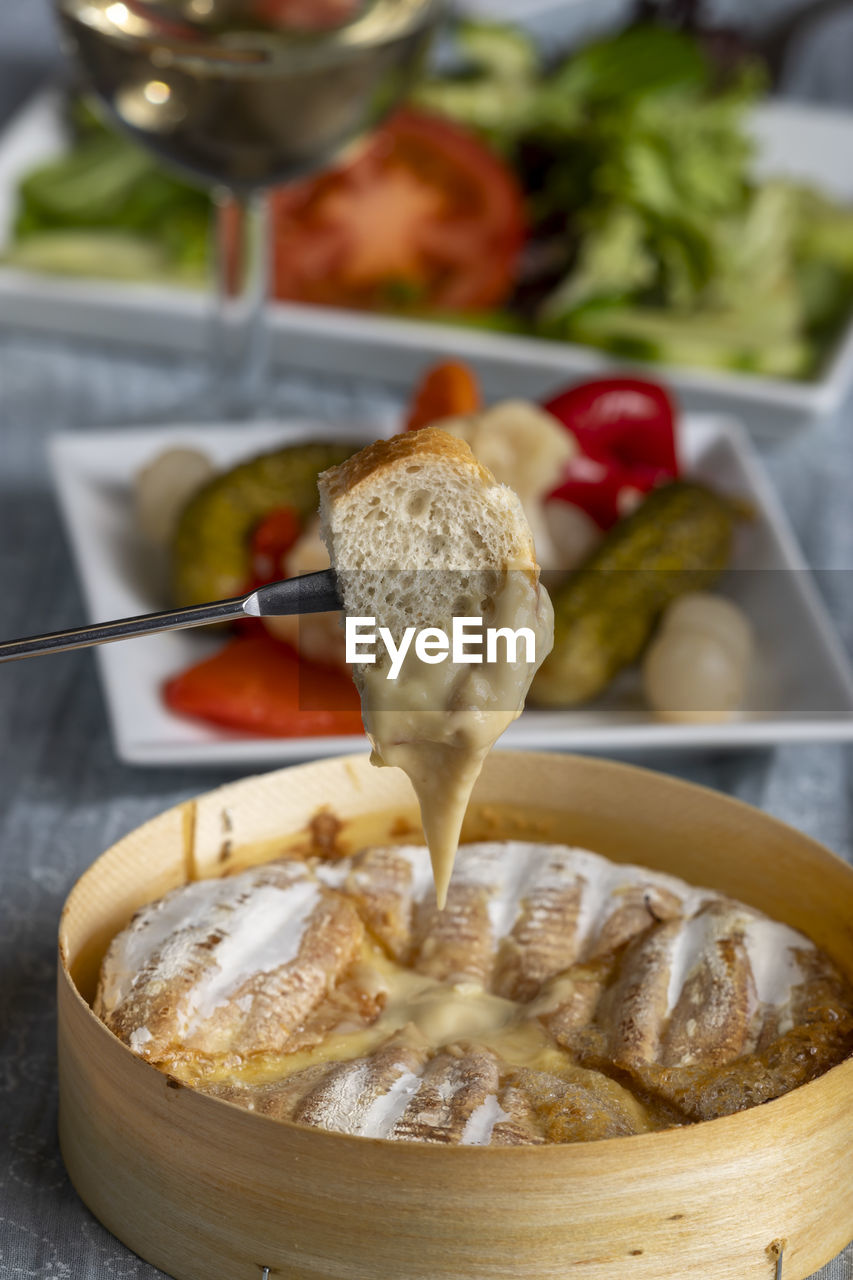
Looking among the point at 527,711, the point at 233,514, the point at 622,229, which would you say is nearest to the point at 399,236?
the point at 622,229

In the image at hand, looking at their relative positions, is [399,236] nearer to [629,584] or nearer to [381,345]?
[381,345]

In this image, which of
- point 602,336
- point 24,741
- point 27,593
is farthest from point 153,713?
point 602,336

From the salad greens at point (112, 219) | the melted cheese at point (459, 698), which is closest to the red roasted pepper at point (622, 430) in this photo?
the salad greens at point (112, 219)

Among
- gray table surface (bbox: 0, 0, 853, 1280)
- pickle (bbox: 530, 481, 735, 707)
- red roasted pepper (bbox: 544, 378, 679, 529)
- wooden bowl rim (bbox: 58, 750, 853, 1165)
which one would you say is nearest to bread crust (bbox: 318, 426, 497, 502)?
wooden bowl rim (bbox: 58, 750, 853, 1165)

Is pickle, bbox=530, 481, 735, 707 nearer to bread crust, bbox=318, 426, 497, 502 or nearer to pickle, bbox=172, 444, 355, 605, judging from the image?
pickle, bbox=172, 444, 355, 605

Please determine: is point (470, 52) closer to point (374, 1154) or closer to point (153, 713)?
point (153, 713)

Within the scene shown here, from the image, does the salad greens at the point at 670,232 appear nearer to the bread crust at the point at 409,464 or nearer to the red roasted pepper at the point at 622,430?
the red roasted pepper at the point at 622,430
